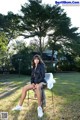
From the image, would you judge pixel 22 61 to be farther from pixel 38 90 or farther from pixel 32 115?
pixel 32 115

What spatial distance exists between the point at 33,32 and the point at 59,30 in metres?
3.04

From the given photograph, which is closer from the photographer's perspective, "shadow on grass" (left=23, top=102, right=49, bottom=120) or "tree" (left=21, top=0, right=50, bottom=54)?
"shadow on grass" (left=23, top=102, right=49, bottom=120)

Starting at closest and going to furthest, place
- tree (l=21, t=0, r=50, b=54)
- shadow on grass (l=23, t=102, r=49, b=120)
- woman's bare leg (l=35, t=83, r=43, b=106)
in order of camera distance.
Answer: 1. shadow on grass (l=23, t=102, r=49, b=120)
2. woman's bare leg (l=35, t=83, r=43, b=106)
3. tree (l=21, t=0, r=50, b=54)

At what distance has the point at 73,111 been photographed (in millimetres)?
6348

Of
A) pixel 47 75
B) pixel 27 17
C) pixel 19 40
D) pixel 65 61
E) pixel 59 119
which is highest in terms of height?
pixel 27 17

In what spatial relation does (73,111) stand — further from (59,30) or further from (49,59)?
(49,59)

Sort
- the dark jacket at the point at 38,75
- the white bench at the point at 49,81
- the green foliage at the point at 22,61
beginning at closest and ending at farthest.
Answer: the dark jacket at the point at 38,75 < the white bench at the point at 49,81 < the green foliage at the point at 22,61

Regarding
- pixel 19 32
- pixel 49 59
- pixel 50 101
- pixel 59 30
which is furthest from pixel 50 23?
pixel 50 101

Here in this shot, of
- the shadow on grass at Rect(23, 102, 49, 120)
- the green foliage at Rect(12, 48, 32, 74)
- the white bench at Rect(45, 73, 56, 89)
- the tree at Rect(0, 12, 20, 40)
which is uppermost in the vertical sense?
the tree at Rect(0, 12, 20, 40)

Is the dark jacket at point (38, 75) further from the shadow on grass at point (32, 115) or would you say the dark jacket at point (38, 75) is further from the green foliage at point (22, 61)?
the green foliage at point (22, 61)

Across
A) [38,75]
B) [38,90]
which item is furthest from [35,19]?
[38,90]

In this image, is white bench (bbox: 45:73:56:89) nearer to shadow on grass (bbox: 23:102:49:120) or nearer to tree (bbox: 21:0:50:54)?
shadow on grass (bbox: 23:102:49:120)

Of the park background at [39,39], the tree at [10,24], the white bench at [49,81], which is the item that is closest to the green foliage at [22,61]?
the park background at [39,39]

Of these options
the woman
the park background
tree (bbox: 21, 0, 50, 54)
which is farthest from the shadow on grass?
tree (bbox: 21, 0, 50, 54)
